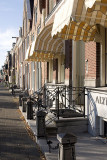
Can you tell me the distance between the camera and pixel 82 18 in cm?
625

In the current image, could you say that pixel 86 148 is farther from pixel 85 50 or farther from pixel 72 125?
pixel 85 50

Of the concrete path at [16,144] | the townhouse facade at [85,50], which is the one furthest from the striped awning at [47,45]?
the concrete path at [16,144]

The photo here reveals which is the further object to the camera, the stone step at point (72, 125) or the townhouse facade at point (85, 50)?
the stone step at point (72, 125)

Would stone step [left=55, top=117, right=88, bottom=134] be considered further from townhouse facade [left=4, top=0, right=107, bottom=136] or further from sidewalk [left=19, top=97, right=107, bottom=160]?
sidewalk [left=19, top=97, right=107, bottom=160]

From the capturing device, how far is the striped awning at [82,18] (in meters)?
5.63

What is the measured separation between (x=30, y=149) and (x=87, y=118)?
8.65ft

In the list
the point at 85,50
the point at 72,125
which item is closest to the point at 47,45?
the point at 85,50

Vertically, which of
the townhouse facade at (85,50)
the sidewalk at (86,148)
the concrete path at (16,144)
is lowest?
the concrete path at (16,144)

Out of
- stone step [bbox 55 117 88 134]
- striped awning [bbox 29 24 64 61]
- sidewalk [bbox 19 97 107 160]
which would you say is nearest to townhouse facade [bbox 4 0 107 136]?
striped awning [bbox 29 24 64 61]

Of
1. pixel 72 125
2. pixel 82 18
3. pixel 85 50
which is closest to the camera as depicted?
pixel 82 18

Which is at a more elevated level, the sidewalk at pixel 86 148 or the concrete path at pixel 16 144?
the sidewalk at pixel 86 148

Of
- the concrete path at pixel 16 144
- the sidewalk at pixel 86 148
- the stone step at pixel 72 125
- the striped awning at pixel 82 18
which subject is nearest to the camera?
the striped awning at pixel 82 18

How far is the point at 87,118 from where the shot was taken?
8.73 m

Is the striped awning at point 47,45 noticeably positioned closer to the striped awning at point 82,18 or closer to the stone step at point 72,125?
the striped awning at point 82,18
